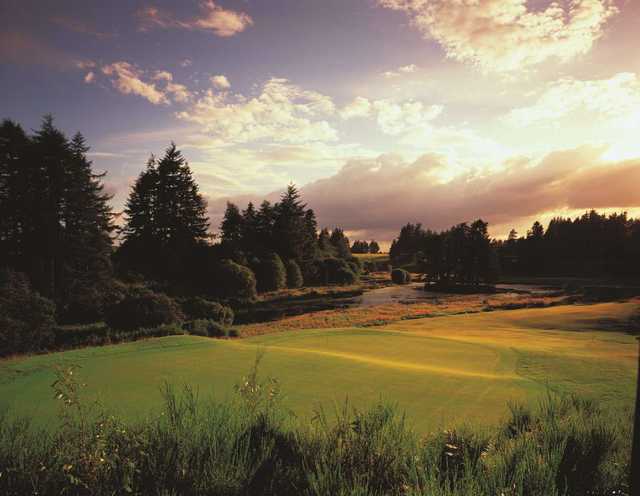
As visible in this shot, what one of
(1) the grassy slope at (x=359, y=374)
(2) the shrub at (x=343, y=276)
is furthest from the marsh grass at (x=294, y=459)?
(2) the shrub at (x=343, y=276)

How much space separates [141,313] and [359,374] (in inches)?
693

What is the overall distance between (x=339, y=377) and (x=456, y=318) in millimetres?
21448

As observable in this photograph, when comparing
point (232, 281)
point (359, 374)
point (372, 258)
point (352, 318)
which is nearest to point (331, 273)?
point (232, 281)

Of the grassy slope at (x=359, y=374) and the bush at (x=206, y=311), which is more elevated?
the grassy slope at (x=359, y=374)

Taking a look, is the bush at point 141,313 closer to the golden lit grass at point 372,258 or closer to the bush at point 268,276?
the bush at point 268,276

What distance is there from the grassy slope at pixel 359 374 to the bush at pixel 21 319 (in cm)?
886

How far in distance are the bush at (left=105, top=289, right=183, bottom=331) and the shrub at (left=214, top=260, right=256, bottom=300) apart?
52.5 ft

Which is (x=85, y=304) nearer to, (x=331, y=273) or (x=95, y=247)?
(x=95, y=247)

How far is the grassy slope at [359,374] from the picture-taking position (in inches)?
223

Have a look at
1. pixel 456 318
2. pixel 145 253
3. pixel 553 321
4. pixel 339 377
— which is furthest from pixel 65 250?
pixel 553 321

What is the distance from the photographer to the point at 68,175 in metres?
27.2

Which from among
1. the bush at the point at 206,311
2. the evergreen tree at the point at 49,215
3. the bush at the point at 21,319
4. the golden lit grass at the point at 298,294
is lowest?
the golden lit grass at the point at 298,294

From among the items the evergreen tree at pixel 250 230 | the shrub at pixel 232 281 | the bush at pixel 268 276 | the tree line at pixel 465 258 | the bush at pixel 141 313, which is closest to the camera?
the bush at pixel 141 313

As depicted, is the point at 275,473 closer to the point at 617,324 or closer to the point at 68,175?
the point at 617,324
